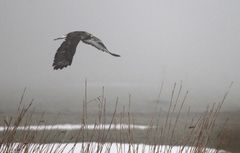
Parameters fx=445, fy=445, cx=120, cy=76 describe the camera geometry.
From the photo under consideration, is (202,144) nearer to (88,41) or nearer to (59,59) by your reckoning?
(59,59)

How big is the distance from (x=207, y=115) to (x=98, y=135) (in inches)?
21.1

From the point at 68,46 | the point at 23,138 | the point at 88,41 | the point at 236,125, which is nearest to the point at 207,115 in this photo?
the point at 23,138

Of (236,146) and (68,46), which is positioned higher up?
(68,46)

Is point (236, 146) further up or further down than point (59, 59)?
further down

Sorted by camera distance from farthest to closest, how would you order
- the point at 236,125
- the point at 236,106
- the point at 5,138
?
the point at 236,106 < the point at 236,125 < the point at 5,138

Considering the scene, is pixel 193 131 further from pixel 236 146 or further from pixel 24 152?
pixel 236 146

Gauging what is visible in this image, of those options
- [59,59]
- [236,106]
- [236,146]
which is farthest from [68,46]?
[236,106]

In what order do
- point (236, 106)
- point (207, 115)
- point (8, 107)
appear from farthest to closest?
point (236, 106), point (8, 107), point (207, 115)

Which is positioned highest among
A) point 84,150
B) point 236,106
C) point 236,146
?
point 84,150

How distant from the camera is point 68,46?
286 cm

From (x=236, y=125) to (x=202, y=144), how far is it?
6.17 meters

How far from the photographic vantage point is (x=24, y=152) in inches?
80.2

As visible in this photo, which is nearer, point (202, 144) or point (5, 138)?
point (5, 138)

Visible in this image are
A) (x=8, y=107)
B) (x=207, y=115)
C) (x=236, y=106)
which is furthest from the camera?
(x=236, y=106)
